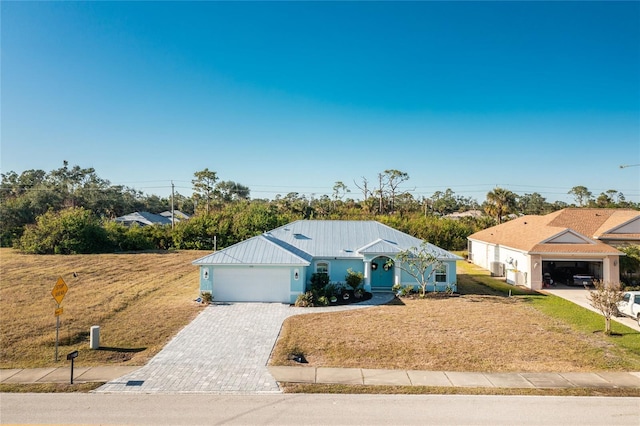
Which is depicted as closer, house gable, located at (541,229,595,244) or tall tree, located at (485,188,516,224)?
house gable, located at (541,229,595,244)

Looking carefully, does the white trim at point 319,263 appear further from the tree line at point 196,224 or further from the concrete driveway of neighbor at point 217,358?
the tree line at point 196,224

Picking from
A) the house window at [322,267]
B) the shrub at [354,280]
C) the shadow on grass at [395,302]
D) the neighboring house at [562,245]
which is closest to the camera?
the shadow on grass at [395,302]

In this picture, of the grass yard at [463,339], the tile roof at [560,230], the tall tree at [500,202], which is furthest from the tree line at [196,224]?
the grass yard at [463,339]

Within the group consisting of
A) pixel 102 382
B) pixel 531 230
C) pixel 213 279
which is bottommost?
pixel 102 382

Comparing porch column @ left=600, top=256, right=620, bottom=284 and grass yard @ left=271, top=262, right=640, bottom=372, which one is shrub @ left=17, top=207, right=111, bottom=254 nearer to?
grass yard @ left=271, top=262, right=640, bottom=372

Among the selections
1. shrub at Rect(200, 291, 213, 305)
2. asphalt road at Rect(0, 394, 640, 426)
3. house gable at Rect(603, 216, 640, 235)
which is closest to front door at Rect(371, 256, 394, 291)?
shrub at Rect(200, 291, 213, 305)

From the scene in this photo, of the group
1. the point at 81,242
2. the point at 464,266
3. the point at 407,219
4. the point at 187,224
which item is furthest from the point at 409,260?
the point at 81,242

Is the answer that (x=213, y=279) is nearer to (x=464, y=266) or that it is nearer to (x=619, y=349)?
(x=619, y=349)
